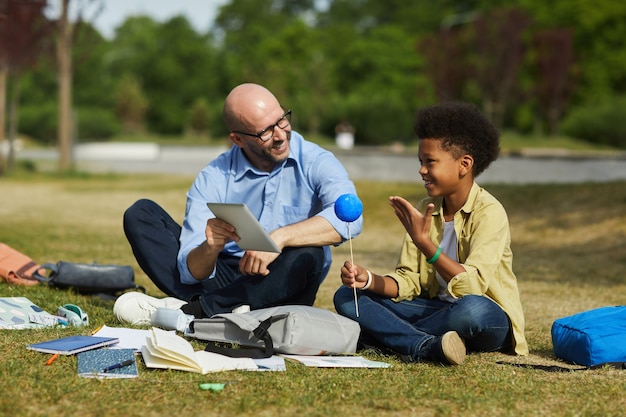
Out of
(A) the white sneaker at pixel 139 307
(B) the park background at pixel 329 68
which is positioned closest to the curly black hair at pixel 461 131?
(A) the white sneaker at pixel 139 307

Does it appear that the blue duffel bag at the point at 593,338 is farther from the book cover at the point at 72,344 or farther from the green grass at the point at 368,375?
the book cover at the point at 72,344

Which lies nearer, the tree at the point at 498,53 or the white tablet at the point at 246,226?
the white tablet at the point at 246,226

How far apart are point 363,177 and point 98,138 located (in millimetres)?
30973

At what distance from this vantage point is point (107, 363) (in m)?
4.00

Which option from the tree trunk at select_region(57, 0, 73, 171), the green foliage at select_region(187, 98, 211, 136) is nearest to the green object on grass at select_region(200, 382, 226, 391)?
the tree trunk at select_region(57, 0, 73, 171)

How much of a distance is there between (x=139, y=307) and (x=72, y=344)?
0.91 metres

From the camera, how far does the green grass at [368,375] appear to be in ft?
11.6

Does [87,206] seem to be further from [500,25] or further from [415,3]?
[415,3]

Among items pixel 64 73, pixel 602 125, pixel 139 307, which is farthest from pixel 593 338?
pixel 602 125

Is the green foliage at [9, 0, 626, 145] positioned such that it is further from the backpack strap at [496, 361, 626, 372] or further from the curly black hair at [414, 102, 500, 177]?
the backpack strap at [496, 361, 626, 372]

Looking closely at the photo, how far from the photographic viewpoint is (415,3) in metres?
70.3

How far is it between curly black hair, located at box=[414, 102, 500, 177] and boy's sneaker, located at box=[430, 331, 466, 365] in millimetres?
875

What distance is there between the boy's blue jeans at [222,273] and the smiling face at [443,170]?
0.69 m

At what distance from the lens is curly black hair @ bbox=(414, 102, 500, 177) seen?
15.1ft
